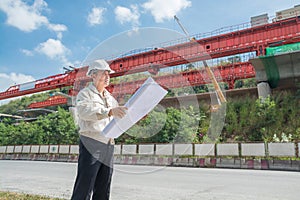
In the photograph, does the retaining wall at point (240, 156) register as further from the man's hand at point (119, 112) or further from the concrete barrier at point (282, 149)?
the man's hand at point (119, 112)

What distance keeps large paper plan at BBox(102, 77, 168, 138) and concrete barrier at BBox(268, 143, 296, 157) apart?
9537 mm

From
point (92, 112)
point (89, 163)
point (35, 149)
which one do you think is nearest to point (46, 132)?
point (35, 149)

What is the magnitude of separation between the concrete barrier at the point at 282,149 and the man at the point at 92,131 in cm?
937

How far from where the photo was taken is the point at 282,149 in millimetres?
9727

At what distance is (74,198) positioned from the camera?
6.34ft

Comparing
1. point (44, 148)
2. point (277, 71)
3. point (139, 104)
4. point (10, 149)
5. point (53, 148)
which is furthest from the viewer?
point (10, 149)

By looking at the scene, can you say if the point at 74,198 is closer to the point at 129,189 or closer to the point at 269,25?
the point at 129,189

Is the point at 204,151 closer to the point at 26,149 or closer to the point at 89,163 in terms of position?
the point at 89,163

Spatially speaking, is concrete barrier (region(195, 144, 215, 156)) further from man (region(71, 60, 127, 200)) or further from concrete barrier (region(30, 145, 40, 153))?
concrete barrier (region(30, 145, 40, 153))

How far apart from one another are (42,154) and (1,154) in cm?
564

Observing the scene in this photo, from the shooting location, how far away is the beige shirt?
71.0 inches

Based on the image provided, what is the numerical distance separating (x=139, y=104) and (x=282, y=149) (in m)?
9.68

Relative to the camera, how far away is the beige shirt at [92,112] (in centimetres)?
180

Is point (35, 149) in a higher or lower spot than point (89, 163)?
lower
